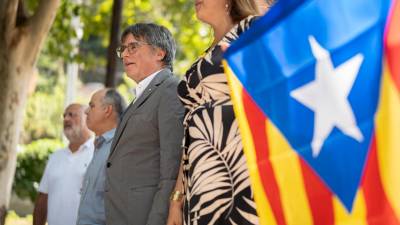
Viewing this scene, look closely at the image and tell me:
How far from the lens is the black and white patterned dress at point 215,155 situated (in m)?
4.20

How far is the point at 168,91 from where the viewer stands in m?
5.30

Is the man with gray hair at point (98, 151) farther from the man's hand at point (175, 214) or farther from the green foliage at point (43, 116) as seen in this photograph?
the green foliage at point (43, 116)

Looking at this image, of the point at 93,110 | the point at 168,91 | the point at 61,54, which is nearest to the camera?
the point at 168,91

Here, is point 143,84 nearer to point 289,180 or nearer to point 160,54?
point 160,54

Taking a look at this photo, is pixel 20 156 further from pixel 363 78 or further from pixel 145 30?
pixel 363 78

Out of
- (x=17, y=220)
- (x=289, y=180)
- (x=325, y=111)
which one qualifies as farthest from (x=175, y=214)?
Result: (x=17, y=220)

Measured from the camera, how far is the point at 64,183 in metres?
7.98

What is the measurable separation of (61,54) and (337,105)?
43.5ft

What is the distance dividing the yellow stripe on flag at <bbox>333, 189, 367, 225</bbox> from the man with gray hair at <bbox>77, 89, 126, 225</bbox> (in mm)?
3340

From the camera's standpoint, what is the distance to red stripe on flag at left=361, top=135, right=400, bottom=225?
2896mm

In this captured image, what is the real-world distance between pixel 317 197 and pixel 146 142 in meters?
2.27

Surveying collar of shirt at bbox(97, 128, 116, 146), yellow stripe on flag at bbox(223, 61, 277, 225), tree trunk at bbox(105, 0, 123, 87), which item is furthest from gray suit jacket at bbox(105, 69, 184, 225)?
tree trunk at bbox(105, 0, 123, 87)

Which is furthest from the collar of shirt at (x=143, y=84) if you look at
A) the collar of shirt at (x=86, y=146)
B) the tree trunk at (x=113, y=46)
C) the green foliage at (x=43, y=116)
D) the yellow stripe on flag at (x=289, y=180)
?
the green foliage at (x=43, y=116)

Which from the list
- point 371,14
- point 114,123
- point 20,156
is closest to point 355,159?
point 371,14
